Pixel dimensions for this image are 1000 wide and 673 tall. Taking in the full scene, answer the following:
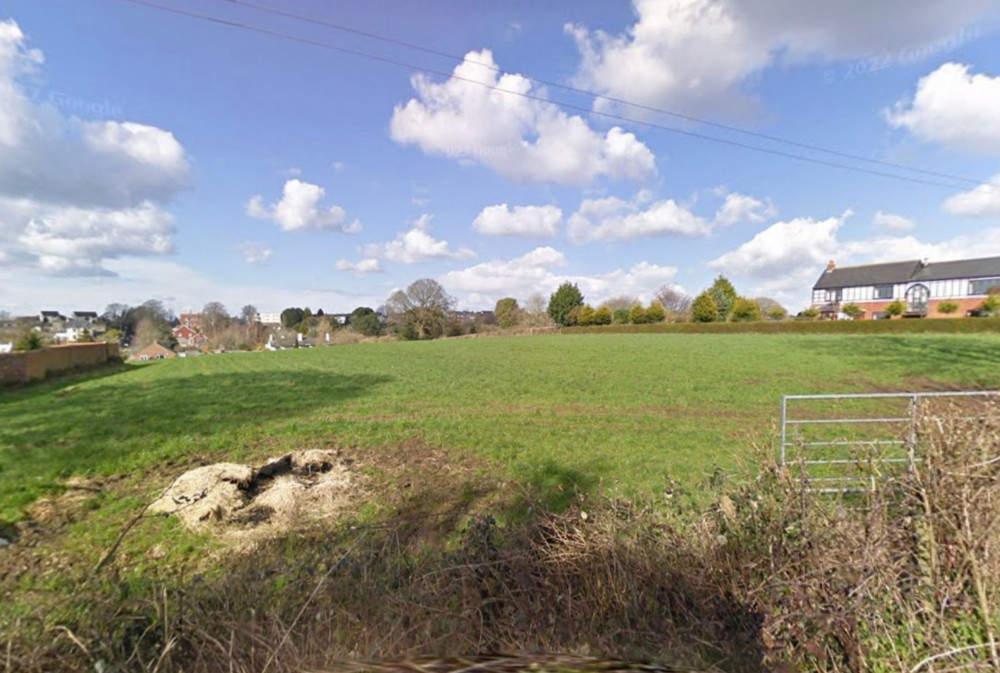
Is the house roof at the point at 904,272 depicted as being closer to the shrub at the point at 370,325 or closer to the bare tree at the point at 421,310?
the bare tree at the point at 421,310

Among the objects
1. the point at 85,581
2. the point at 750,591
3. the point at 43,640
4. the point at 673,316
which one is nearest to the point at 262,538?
the point at 85,581

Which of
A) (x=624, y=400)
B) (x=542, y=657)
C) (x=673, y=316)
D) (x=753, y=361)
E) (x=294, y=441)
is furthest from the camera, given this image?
(x=673, y=316)

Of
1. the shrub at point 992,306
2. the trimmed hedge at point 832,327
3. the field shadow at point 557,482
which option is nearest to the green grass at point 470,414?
the field shadow at point 557,482

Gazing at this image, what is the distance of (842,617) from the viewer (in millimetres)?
2033

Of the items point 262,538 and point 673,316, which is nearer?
point 262,538

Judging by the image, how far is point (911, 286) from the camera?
65.4 m

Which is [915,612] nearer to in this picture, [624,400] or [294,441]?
[294,441]

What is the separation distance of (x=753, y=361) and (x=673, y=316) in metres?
42.8

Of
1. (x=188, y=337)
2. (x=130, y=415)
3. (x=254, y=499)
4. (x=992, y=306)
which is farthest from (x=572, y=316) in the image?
(x=254, y=499)

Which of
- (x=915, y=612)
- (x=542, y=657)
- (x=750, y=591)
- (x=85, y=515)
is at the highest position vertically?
(x=542, y=657)

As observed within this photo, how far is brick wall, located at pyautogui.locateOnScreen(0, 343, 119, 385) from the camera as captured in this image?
1814cm

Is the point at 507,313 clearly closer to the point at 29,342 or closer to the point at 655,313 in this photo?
the point at 655,313

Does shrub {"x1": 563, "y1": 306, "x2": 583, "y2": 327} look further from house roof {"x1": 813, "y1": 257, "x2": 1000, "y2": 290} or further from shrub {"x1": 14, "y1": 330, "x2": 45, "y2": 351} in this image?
shrub {"x1": 14, "y1": 330, "x2": 45, "y2": 351}

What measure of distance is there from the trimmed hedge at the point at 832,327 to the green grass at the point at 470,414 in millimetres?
21043
